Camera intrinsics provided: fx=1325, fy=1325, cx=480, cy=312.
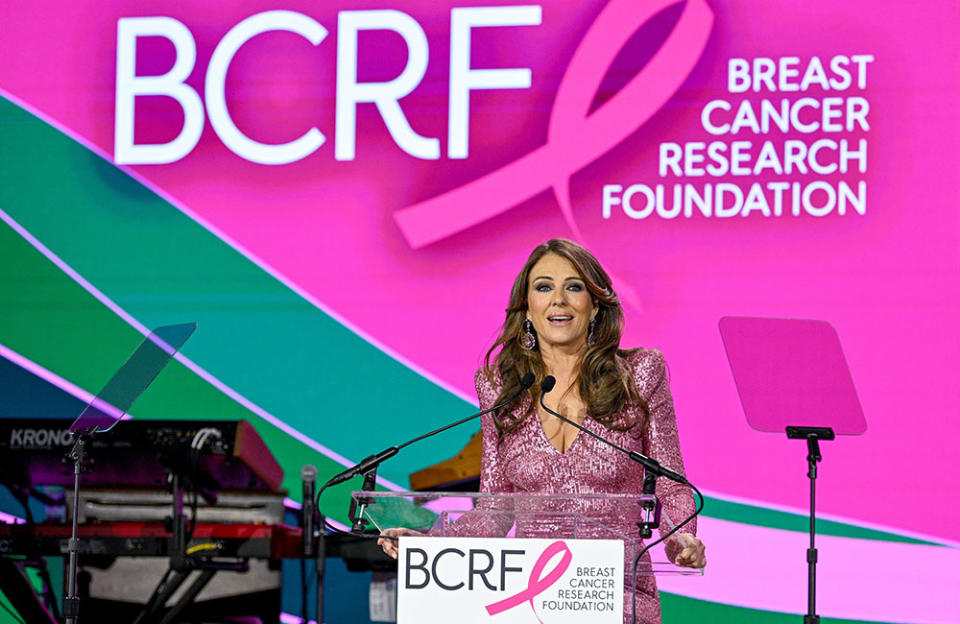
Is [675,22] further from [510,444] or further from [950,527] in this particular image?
[510,444]

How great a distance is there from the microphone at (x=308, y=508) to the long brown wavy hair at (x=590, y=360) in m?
1.41

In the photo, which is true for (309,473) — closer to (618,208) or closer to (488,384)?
(618,208)

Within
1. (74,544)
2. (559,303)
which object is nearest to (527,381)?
(559,303)

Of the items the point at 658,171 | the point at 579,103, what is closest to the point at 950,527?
the point at 658,171

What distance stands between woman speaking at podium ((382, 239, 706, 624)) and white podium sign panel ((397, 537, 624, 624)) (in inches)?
24.7

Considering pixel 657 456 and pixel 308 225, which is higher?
pixel 308 225

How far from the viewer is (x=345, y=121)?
524 centimetres

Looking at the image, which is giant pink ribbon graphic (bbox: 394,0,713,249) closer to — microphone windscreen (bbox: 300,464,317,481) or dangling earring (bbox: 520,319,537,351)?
microphone windscreen (bbox: 300,464,317,481)

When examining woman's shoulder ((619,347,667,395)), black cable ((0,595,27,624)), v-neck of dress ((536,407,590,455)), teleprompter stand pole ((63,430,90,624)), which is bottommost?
black cable ((0,595,27,624))

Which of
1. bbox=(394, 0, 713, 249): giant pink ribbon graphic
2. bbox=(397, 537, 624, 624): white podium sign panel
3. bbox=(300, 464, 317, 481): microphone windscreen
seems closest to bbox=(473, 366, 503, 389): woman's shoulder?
bbox=(397, 537, 624, 624): white podium sign panel

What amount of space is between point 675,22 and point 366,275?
5.04ft

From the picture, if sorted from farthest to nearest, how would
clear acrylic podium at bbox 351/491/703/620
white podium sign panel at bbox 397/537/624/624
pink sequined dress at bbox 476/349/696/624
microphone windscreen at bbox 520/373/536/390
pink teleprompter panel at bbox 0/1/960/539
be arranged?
pink teleprompter panel at bbox 0/1/960/539, pink sequined dress at bbox 476/349/696/624, microphone windscreen at bbox 520/373/536/390, clear acrylic podium at bbox 351/491/703/620, white podium sign panel at bbox 397/537/624/624

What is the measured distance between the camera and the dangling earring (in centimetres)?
319

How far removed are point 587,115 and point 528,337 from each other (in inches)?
81.4
